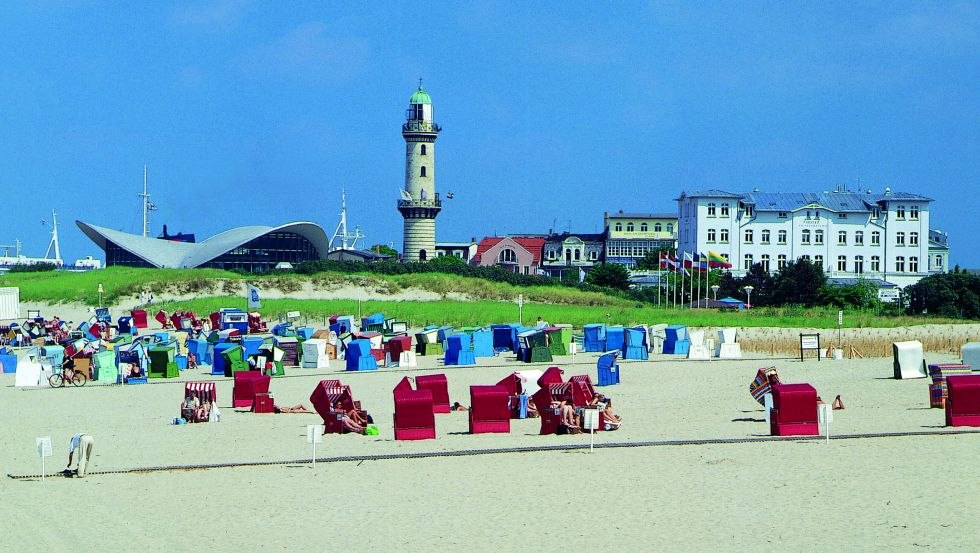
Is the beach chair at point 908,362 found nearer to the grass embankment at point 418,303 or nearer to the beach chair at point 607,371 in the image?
the beach chair at point 607,371

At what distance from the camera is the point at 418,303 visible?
61500mm

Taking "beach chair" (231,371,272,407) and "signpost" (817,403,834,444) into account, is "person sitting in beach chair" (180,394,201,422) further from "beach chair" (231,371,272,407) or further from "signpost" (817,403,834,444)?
"signpost" (817,403,834,444)

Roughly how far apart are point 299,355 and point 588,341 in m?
8.09

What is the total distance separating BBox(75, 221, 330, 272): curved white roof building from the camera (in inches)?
3381

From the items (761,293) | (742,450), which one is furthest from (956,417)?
(761,293)

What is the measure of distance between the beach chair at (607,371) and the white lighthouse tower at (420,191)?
65.4 metres

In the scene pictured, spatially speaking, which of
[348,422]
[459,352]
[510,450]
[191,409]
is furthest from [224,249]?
[510,450]

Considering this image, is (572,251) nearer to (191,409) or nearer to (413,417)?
(191,409)

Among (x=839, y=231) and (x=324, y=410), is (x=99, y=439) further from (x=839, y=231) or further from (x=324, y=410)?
(x=839, y=231)

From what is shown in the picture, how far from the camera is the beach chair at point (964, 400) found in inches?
691

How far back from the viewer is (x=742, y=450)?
52.5 feet

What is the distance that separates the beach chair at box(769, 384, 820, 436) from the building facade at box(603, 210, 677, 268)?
89.5 m

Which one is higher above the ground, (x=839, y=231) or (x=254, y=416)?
(x=839, y=231)

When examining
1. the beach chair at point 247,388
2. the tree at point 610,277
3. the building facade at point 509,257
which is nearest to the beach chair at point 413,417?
the beach chair at point 247,388
